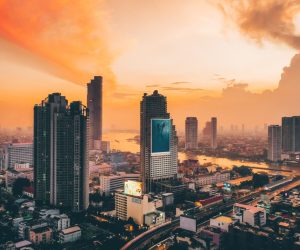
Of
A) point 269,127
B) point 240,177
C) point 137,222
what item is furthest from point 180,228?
point 269,127

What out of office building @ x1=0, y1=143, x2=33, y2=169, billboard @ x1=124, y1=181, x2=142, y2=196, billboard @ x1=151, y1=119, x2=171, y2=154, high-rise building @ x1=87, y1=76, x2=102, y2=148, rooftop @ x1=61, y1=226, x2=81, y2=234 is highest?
high-rise building @ x1=87, y1=76, x2=102, y2=148

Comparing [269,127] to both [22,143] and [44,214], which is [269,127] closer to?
[22,143]

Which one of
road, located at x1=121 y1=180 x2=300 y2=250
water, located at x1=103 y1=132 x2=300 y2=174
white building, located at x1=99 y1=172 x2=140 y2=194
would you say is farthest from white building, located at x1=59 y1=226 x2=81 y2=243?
water, located at x1=103 y1=132 x2=300 y2=174

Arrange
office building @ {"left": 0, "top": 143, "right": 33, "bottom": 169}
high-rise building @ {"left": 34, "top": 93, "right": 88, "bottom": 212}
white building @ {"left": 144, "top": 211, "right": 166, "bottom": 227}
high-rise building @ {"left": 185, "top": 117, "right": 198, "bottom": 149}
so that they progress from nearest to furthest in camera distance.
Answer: white building @ {"left": 144, "top": 211, "right": 166, "bottom": 227}
high-rise building @ {"left": 34, "top": 93, "right": 88, "bottom": 212}
office building @ {"left": 0, "top": 143, "right": 33, "bottom": 169}
high-rise building @ {"left": 185, "top": 117, "right": 198, "bottom": 149}

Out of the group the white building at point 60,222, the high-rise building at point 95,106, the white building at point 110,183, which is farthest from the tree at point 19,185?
the high-rise building at point 95,106

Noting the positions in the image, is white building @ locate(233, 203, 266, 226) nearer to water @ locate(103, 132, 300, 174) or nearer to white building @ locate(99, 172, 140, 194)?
white building @ locate(99, 172, 140, 194)

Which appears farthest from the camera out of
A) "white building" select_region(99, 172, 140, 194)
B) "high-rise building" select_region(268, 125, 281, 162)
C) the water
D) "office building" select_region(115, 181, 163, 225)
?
"high-rise building" select_region(268, 125, 281, 162)

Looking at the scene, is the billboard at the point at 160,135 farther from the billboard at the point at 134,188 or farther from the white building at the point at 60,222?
the white building at the point at 60,222
